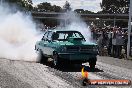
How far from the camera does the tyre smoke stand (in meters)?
18.8

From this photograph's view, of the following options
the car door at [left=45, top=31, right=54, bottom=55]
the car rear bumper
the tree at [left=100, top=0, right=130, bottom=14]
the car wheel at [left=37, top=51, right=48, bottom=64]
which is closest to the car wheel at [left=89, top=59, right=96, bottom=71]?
the car rear bumper

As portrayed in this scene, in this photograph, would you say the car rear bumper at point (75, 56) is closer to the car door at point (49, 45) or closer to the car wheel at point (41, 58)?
the car door at point (49, 45)

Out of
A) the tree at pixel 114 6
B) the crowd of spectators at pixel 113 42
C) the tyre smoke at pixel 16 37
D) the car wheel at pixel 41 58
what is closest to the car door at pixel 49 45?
the car wheel at pixel 41 58

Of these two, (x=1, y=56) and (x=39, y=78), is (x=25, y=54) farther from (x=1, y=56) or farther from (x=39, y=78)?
(x=39, y=78)

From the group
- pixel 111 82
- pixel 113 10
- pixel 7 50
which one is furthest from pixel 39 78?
pixel 113 10

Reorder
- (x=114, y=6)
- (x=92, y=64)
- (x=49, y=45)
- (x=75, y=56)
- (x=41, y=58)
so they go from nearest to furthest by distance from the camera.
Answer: (x=75, y=56), (x=92, y=64), (x=49, y=45), (x=41, y=58), (x=114, y=6)

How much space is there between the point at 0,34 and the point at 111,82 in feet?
68.6

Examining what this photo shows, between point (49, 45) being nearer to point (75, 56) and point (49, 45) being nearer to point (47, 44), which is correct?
point (47, 44)

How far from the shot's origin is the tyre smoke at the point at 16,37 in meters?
18.8

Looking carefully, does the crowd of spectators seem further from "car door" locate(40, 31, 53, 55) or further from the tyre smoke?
"car door" locate(40, 31, 53, 55)

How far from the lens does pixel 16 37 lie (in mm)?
23359

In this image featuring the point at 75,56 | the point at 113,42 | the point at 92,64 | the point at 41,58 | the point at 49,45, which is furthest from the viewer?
the point at 113,42

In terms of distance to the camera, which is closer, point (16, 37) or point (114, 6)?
point (16, 37)

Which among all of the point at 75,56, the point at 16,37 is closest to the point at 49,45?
the point at 75,56
